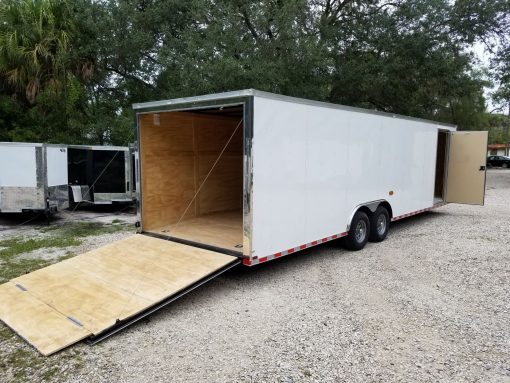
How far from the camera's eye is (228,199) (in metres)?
8.79

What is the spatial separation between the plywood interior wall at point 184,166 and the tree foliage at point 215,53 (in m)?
4.11

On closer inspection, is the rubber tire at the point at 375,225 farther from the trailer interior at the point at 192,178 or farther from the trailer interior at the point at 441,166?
the trailer interior at the point at 441,166

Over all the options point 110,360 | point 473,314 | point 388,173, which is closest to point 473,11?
point 388,173

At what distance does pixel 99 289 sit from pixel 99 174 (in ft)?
21.9

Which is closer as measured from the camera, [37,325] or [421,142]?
[37,325]

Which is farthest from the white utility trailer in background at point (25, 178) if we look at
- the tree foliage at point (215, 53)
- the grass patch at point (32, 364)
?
the grass patch at point (32, 364)

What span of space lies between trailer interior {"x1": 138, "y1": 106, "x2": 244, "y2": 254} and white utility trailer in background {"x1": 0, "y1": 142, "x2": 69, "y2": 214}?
A: 3869 millimetres

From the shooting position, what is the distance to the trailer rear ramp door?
12.6 ft

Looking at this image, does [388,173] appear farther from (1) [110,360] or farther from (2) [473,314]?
(1) [110,360]

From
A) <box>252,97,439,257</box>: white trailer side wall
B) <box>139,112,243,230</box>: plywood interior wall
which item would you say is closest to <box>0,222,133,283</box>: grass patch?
<box>139,112,243,230</box>: plywood interior wall

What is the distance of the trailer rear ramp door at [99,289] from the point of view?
385 cm

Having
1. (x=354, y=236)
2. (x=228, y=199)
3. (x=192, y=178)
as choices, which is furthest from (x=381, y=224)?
(x=192, y=178)

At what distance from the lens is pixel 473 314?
4531mm

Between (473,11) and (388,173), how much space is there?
1120 centimetres
